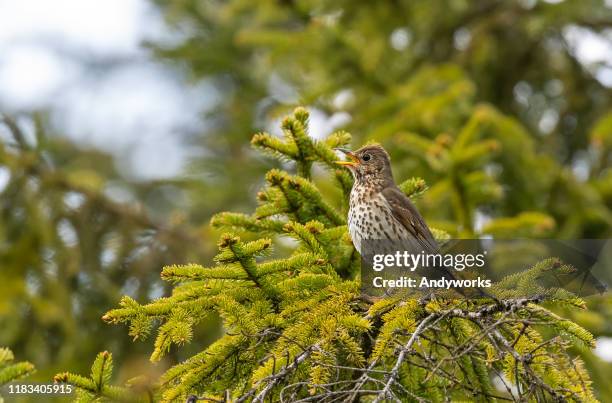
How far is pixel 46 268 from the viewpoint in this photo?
20.3 ft

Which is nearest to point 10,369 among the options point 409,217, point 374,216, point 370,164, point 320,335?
point 320,335

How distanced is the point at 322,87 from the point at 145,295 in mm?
2718

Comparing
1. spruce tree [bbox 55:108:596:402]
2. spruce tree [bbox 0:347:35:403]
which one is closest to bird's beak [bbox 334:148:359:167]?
spruce tree [bbox 55:108:596:402]

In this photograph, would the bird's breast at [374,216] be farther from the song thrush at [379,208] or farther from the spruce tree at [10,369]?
the spruce tree at [10,369]

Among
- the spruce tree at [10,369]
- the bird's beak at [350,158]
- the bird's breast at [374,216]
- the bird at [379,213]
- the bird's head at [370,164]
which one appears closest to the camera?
the spruce tree at [10,369]

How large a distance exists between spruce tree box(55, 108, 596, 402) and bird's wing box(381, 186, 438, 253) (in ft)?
2.66

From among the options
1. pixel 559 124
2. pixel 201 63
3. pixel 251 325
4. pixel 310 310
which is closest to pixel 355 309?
pixel 310 310

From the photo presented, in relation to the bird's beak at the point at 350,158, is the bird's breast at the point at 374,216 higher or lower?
lower

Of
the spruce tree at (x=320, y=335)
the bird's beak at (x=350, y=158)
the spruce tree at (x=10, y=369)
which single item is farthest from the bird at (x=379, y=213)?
the spruce tree at (x=10, y=369)

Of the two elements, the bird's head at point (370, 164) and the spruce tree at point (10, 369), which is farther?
the bird's head at point (370, 164)

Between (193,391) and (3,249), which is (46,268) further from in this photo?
(193,391)

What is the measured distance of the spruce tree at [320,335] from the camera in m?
2.74

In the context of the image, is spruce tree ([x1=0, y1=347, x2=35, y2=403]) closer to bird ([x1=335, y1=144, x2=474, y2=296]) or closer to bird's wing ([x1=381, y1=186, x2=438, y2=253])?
bird ([x1=335, y1=144, x2=474, y2=296])

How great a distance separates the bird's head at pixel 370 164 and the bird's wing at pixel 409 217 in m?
0.14
